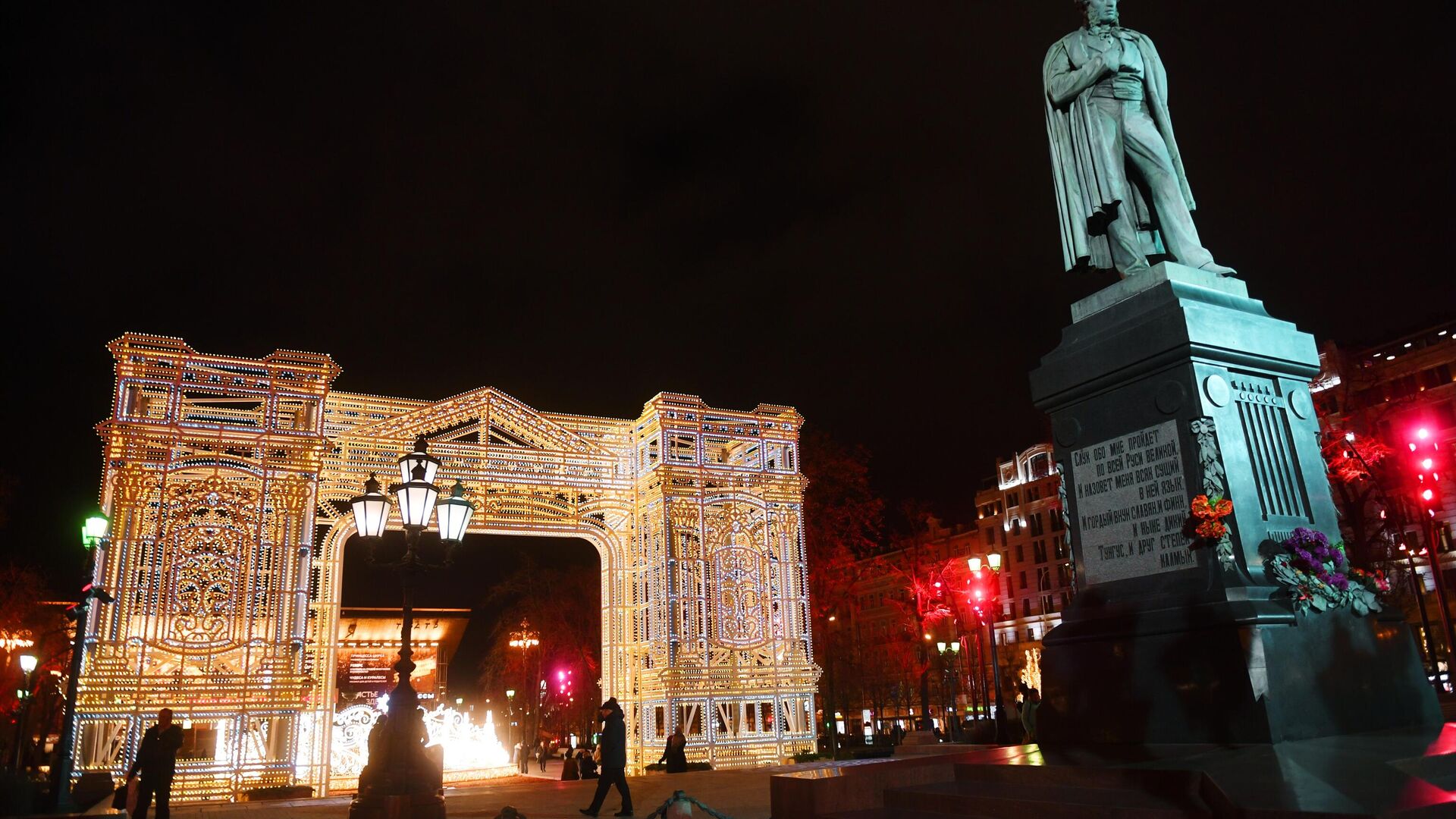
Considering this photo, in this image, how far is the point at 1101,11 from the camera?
32.1 feet

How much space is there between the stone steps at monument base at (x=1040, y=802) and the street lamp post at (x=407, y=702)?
472 centimetres

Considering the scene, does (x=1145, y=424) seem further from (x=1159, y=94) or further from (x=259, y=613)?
(x=259, y=613)

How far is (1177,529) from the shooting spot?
7875 mm

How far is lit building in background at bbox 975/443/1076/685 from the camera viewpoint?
8350cm

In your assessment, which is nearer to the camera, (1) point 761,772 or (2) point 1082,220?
(2) point 1082,220

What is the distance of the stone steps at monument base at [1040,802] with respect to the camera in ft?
18.4

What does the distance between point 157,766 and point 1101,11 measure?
45.9ft

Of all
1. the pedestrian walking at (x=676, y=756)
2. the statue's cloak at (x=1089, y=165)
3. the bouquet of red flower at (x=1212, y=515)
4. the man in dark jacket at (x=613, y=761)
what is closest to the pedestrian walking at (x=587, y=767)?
the pedestrian walking at (x=676, y=756)

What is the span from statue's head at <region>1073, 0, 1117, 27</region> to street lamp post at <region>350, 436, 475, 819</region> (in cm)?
796

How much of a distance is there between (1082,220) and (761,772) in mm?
15127

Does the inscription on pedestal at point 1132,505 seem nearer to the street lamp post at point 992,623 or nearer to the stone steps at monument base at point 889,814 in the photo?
the stone steps at monument base at point 889,814

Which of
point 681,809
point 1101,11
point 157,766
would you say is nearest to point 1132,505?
point 1101,11

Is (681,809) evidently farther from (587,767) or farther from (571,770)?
(571,770)

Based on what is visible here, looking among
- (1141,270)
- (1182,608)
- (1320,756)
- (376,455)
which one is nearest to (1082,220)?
(1141,270)
